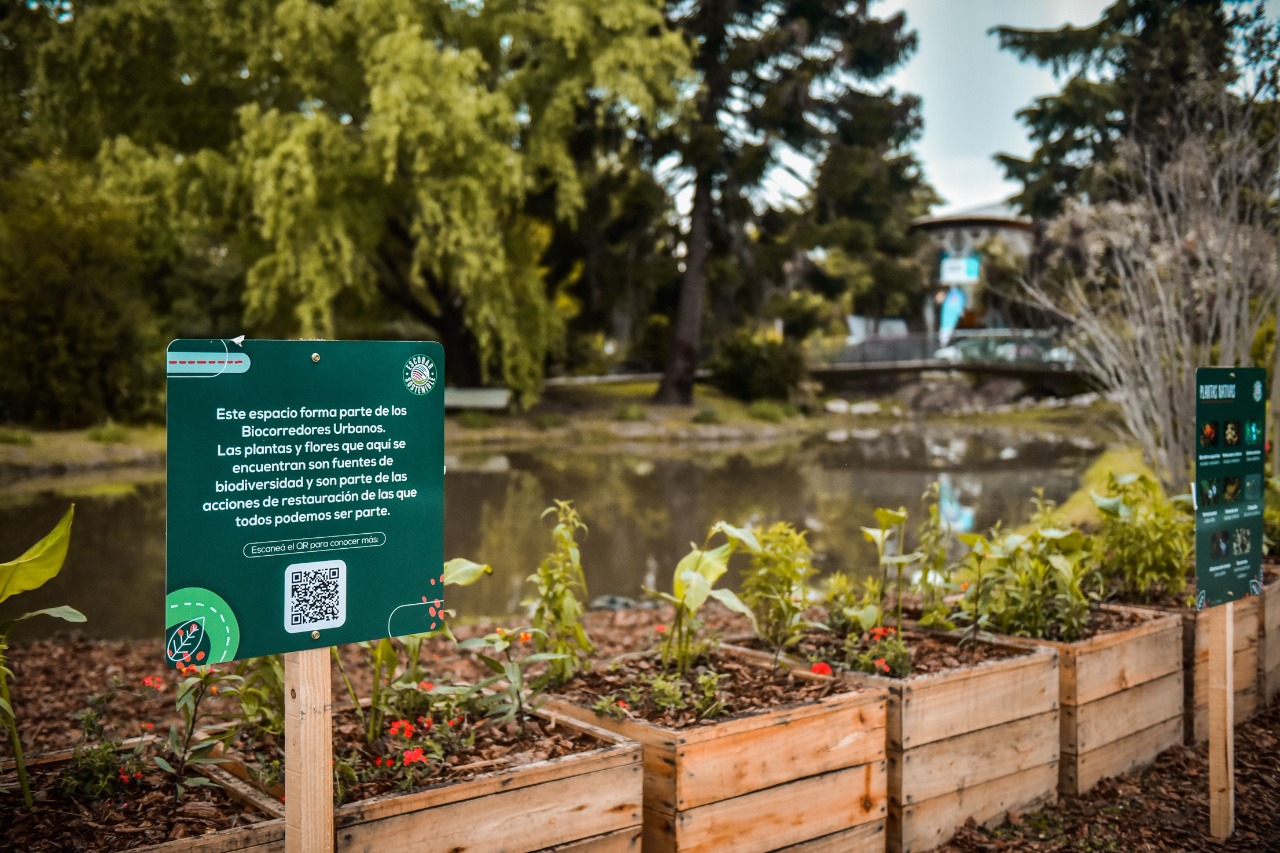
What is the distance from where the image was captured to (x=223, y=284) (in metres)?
24.6

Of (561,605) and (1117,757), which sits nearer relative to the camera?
(561,605)

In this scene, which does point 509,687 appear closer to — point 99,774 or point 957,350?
point 99,774

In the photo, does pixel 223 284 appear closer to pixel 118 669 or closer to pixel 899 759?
pixel 118 669

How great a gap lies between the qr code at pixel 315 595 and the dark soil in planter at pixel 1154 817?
7.22 feet

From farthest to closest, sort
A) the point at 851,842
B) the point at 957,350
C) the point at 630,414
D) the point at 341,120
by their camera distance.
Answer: the point at 957,350 < the point at 630,414 < the point at 341,120 < the point at 851,842

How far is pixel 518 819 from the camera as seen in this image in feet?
8.54

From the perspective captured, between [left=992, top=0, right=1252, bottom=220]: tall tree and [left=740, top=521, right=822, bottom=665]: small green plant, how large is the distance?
20.8 m

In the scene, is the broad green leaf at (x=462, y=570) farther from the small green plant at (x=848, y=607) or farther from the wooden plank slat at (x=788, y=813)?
the small green plant at (x=848, y=607)

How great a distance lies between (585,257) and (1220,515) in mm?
23856

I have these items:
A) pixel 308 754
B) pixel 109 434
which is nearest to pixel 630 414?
pixel 109 434

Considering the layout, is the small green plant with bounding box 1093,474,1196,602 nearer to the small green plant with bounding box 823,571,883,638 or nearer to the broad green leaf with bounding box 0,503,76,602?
the small green plant with bounding box 823,571,883,638

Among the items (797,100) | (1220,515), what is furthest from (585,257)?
(1220,515)

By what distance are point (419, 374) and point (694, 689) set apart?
153 centimetres

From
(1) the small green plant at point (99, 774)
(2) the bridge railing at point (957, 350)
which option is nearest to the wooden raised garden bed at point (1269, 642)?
(1) the small green plant at point (99, 774)
